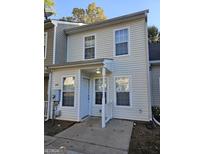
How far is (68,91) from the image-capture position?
773 cm

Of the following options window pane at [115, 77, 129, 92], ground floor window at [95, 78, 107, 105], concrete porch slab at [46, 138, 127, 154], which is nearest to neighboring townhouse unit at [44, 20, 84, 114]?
ground floor window at [95, 78, 107, 105]

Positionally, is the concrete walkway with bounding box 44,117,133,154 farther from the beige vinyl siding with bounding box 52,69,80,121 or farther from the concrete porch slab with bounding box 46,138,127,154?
the beige vinyl siding with bounding box 52,69,80,121

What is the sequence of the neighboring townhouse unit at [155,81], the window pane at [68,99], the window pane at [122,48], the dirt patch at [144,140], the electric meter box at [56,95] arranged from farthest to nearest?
the neighboring townhouse unit at [155,81]
the window pane at [122,48]
the electric meter box at [56,95]
the window pane at [68,99]
the dirt patch at [144,140]

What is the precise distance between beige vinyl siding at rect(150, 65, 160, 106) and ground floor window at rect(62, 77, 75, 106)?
5.01m

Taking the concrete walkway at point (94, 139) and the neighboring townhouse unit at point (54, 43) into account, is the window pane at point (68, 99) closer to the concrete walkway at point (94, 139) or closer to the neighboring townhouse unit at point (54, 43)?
the concrete walkway at point (94, 139)

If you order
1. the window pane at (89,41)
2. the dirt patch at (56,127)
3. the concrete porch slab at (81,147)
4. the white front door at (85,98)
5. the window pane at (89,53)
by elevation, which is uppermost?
the window pane at (89,41)

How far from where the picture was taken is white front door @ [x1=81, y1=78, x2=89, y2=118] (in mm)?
7620

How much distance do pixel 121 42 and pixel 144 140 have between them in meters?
5.33

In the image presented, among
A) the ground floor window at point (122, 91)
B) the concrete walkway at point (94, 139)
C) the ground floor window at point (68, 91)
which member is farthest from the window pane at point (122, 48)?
the concrete walkway at point (94, 139)

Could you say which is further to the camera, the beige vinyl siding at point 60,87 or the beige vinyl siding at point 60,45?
the beige vinyl siding at point 60,45

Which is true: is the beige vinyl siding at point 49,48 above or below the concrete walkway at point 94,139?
above

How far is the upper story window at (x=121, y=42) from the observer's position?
804 cm
